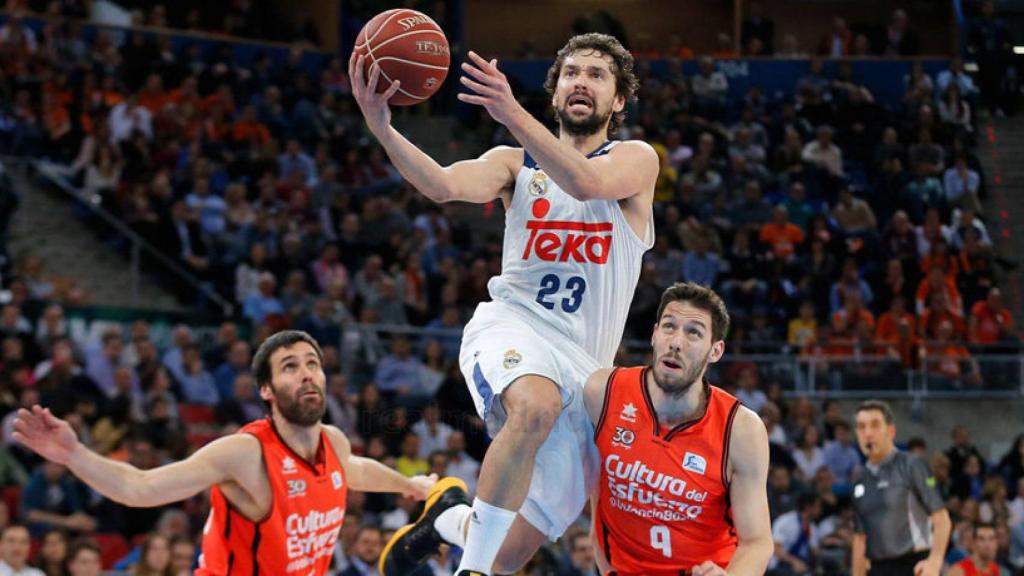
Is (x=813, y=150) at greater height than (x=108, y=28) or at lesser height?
lesser

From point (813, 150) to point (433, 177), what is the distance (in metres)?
13.8

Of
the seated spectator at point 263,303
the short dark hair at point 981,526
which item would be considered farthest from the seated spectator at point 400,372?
the short dark hair at point 981,526

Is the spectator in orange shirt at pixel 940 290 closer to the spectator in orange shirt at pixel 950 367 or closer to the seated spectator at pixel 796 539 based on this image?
the spectator in orange shirt at pixel 950 367

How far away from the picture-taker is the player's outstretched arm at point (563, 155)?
18.0 feet

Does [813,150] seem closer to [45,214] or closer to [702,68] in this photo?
[702,68]

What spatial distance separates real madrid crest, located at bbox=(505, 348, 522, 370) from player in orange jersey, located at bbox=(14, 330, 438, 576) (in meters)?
1.23

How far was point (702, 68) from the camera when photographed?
804 inches

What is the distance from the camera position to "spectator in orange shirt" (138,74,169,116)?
17.1 m

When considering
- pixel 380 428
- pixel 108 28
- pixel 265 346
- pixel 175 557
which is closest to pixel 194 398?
pixel 380 428

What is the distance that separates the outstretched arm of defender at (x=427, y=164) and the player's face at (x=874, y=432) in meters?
4.75

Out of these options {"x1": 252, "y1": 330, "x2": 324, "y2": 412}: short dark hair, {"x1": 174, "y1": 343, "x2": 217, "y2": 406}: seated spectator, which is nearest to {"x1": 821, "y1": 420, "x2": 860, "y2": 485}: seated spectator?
{"x1": 174, "y1": 343, "x2": 217, "y2": 406}: seated spectator

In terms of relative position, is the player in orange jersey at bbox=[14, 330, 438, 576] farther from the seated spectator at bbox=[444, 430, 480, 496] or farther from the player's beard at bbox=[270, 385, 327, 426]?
the seated spectator at bbox=[444, 430, 480, 496]

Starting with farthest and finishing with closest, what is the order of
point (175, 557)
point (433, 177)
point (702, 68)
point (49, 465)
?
point (702, 68)
point (49, 465)
point (175, 557)
point (433, 177)

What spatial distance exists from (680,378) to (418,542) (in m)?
1.55
